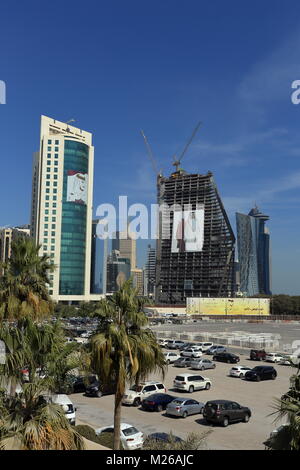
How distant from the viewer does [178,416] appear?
83.1 ft

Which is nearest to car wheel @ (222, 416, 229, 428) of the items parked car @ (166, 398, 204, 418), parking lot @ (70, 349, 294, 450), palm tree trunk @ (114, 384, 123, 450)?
parking lot @ (70, 349, 294, 450)

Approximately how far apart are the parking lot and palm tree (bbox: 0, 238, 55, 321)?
8932 millimetres

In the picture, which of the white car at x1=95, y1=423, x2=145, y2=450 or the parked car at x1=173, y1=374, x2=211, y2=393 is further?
the parked car at x1=173, y1=374, x2=211, y2=393

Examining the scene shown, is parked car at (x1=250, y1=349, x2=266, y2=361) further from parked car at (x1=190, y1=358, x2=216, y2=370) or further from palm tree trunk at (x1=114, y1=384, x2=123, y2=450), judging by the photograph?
palm tree trunk at (x1=114, y1=384, x2=123, y2=450)

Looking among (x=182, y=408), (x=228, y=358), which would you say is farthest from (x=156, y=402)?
(x=228, y=358)

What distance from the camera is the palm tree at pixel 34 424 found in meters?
8.33

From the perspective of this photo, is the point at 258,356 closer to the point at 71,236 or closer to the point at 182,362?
the point at 182,362

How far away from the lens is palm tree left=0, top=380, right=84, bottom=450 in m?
8.33

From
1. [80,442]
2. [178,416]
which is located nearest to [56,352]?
Result: [80,442]

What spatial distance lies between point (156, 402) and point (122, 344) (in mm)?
14669

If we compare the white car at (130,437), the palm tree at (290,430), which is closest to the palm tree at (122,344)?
the white car at (130,437)
